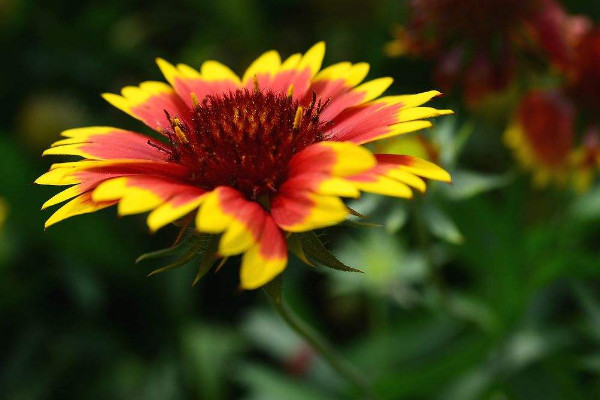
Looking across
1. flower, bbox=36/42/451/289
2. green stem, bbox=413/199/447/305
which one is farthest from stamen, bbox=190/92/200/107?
green stem, bbox=413/199/447/305

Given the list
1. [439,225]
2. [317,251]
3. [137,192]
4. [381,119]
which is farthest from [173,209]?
[439,225]

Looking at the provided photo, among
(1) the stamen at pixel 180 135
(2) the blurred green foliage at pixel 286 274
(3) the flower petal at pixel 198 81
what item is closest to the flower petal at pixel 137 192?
(1) the stamen at pixel 180 135

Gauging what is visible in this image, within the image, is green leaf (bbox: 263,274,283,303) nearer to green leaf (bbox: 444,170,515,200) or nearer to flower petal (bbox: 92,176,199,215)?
flower petal (bbox: 92,176,199,215)

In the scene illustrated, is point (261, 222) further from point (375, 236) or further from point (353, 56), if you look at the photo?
point (353, 56)

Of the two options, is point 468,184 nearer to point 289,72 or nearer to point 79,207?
point 289,72

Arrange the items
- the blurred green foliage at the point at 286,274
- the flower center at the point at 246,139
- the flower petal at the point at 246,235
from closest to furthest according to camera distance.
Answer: the flower petal at the point at 246,235
the flower center at the point at 246,139
the blurred green foliage at the point at 286,274

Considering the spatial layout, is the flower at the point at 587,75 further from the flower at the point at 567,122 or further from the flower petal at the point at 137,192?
the flower petal at the point at 137,192
